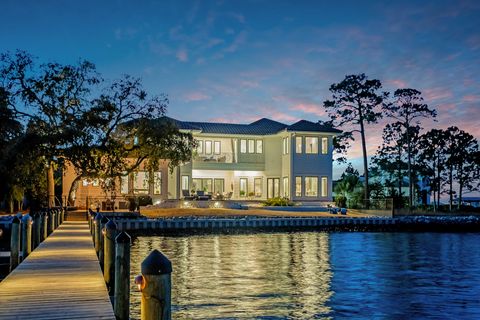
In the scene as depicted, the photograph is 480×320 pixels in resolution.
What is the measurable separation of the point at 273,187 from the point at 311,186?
12.4 feet

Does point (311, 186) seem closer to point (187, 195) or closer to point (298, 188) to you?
point (298, 188)

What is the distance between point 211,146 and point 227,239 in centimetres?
1754

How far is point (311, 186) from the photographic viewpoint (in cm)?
5434

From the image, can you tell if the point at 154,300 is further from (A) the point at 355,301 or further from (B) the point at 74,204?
(B) the point at 74,204

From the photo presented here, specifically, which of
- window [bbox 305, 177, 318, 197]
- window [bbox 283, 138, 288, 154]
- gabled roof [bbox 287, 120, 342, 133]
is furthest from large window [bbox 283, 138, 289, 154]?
window [bbox 305, 177, 318, 197]

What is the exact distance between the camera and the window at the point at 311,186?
178 feet

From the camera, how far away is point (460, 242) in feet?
131

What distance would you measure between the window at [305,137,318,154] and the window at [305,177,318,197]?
2.44 metres

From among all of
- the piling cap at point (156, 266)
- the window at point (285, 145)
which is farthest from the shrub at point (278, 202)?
the piling cap at point (156, 266)

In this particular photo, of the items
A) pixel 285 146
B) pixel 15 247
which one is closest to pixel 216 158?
pixel 285 146

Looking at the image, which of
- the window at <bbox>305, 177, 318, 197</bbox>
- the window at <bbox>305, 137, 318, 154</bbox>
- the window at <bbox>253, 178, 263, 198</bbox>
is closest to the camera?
the window at <bbox>305, 177, 318, 197</bbox>

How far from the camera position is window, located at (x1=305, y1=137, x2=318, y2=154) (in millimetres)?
54406

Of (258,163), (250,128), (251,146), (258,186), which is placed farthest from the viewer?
(250,128)

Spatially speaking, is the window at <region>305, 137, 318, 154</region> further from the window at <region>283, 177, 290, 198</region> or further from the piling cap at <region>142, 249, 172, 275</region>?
the piling cap at <region>142, 249, 172, 275</region>
